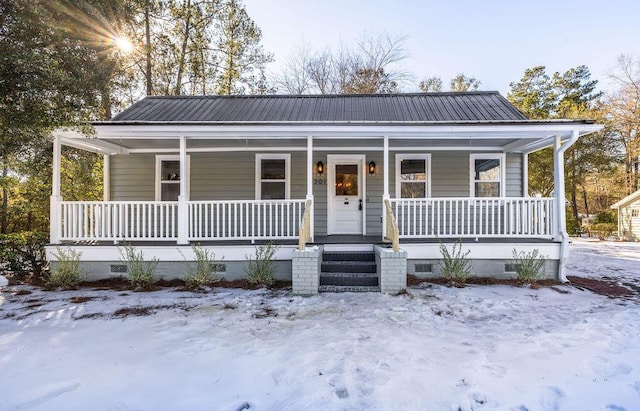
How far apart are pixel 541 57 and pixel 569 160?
9740mm

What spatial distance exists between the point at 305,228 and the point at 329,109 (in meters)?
4.05

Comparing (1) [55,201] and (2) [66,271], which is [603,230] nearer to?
(2) [66,271]

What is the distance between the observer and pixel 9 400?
2.54 metres

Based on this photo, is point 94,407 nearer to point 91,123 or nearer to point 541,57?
point 91,123

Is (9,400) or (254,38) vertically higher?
(254,38)

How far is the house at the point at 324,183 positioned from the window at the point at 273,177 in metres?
0.03

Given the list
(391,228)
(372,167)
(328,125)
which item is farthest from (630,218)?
(328,125)

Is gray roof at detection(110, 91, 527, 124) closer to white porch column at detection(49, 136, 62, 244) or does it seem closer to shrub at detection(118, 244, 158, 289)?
white porch column at detection(49, 136, 62, 244)

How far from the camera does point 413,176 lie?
327 inches

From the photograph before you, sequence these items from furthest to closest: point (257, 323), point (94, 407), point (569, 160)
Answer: point (569, 160) < point (257, 323) < point (94, 407)

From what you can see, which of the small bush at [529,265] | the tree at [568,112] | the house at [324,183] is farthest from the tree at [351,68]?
the small bush at [529,265]

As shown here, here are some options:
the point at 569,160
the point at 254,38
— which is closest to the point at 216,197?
the point at 254,38

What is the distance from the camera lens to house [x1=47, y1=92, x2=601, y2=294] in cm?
628

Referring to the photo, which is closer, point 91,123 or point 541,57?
point 91,123
